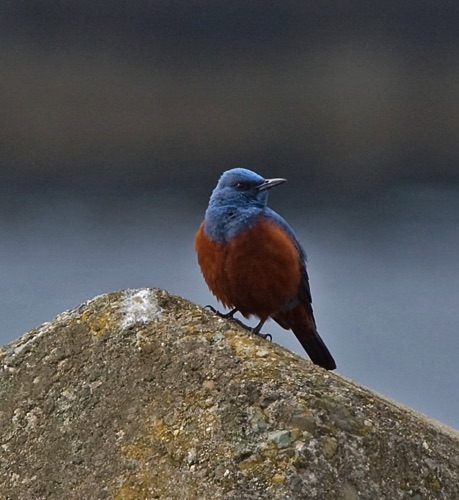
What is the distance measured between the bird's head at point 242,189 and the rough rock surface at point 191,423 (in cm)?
295

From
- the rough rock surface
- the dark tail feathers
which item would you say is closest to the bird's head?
the dark tail feathers

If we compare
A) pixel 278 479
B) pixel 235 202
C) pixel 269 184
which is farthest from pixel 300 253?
pixel 278 479

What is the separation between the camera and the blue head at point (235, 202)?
732cm

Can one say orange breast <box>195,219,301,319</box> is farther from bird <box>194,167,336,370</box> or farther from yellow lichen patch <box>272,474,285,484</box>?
yellow lichen patch <box>272,474,285,484</box>

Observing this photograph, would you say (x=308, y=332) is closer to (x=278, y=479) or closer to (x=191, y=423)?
(x=191, y=423)

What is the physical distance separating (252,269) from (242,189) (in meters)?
0.86

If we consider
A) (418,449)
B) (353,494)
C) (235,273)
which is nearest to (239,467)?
(353,494)

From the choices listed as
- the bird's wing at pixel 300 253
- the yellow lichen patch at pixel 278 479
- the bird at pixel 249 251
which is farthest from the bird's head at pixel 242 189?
the yellow lichen patch at pixel 278 479

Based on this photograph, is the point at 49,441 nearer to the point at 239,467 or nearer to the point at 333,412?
the point at 239,467

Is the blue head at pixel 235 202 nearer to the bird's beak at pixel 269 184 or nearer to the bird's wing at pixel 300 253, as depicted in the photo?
the bird's beak at pixel 269 184

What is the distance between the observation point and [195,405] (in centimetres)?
420

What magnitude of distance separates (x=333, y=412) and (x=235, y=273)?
311 cm

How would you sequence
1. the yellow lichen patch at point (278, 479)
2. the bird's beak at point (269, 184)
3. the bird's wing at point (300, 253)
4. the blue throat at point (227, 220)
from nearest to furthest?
the yellow lichen patch at point (278, 479) → the blue throat at point (227, 220) → the bird's wing at point (300, 253) → the bird's beak at point (269, 184)

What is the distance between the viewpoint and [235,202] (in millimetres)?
7539
